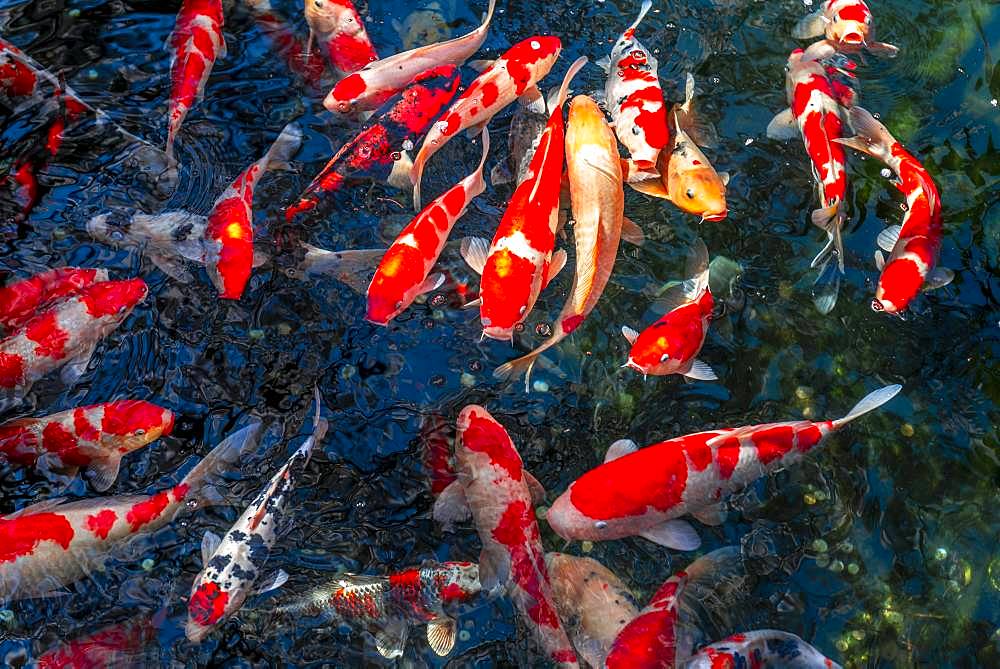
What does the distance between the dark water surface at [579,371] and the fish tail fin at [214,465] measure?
3.6 inches

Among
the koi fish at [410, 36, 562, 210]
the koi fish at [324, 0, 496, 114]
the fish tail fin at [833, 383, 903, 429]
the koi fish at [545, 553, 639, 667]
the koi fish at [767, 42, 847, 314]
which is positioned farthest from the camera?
the koi fish at [324, 0, 496, 114]

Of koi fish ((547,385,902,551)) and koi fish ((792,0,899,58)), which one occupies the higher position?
koi fish ((792,0,899,58))

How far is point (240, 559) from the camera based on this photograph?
3824mm

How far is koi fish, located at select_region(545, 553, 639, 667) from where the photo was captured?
12.5 feet

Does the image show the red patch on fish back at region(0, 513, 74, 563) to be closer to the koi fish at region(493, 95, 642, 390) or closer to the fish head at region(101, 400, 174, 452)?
the fish head at region(101, 400, 174, 452)

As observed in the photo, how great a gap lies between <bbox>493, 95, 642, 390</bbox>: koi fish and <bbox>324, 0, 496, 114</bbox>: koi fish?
3.40ft

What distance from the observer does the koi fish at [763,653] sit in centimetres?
366

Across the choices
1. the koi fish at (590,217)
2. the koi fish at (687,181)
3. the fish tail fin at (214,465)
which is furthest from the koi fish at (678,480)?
the fish tail fin at (214,465)

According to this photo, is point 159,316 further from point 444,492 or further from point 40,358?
point 444,492

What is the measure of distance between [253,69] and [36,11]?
1.59m

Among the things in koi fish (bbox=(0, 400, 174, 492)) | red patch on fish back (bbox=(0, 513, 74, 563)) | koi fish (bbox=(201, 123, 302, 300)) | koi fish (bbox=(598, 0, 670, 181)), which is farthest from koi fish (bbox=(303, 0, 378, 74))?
red patch on fish back (bbox=(0, 513, 74, 563))

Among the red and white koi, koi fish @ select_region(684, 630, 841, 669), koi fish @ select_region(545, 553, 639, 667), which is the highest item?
the red and white koi

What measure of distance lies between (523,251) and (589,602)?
5.58ft

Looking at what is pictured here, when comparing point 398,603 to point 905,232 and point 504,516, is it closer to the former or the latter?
point 504,516
